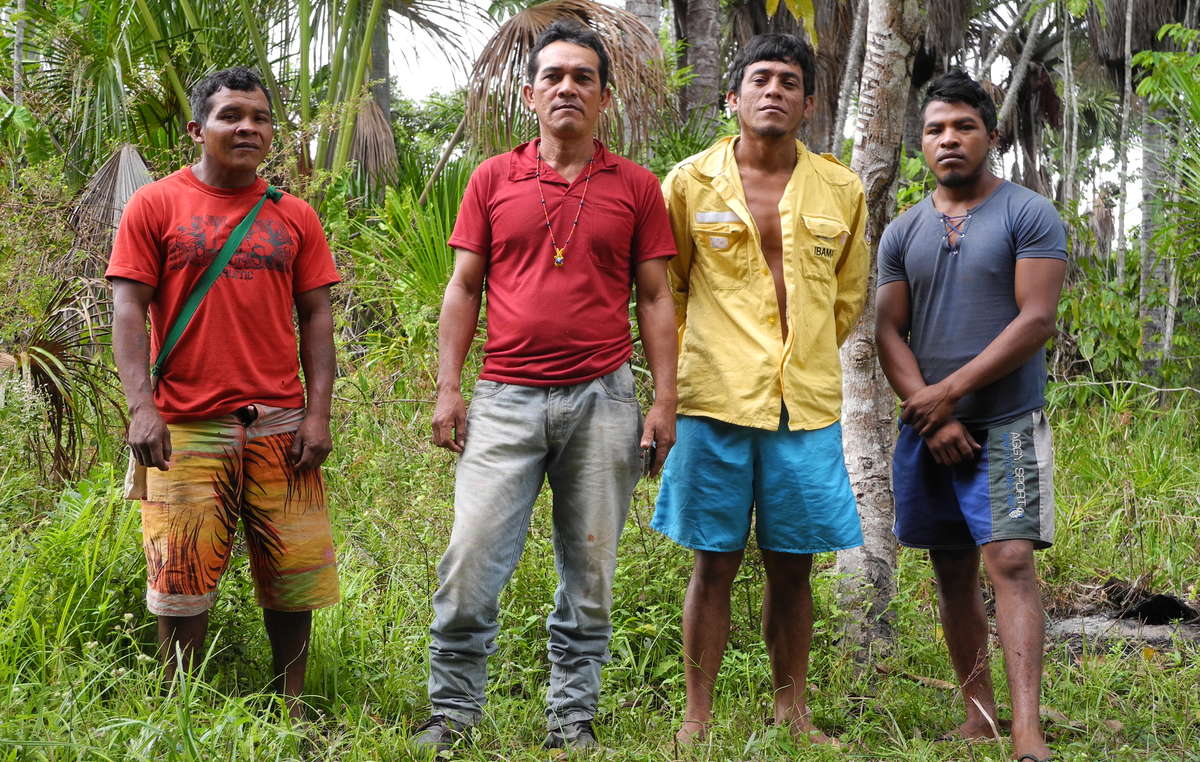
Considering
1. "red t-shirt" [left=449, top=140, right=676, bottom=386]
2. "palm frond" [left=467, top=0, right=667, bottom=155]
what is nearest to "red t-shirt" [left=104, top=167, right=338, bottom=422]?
"red t-shirt" [left=449, top=140, right=676, bottom=386]

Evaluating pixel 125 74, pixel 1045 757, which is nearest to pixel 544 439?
pixel 1045 757

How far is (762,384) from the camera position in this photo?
3.28 metres

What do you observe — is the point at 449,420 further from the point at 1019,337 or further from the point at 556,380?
the point at 1019,337

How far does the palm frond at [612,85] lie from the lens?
256 inches

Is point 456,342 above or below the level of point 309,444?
above

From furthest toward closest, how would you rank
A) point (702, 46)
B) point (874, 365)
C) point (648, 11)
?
1. point (702, 46)
2. point (648, 11)
3. point (874, 365)

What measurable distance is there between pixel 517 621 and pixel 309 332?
57.1 inches

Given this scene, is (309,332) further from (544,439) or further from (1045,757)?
(1045,757)

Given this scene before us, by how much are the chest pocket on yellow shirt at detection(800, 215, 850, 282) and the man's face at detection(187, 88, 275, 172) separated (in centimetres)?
170

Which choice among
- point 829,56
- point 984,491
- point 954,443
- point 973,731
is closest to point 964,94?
point 954,443

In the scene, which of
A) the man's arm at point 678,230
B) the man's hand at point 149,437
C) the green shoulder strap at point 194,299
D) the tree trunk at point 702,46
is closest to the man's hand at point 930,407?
the man's arm at point 678,230

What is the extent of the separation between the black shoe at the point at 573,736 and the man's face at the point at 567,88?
177 cm

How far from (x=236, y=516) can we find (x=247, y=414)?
31 cm

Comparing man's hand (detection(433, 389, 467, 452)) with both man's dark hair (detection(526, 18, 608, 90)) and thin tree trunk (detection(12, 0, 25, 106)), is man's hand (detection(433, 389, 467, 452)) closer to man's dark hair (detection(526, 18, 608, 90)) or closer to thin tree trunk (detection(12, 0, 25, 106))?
man's dark hair (detection(526, 18, 608, 90))
